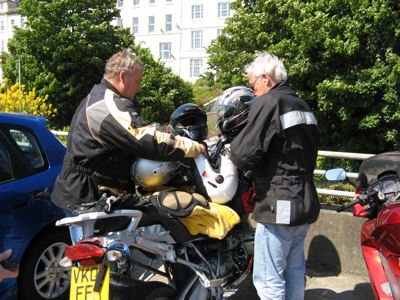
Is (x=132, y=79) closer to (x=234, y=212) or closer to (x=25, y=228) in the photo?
(x=234, y=212)

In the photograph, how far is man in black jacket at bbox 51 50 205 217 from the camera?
2389 millimetres

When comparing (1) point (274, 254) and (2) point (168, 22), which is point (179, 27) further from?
(1) point (274, 254)

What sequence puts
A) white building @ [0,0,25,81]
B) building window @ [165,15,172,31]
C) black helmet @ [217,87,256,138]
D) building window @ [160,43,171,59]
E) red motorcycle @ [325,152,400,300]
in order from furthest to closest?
white building @ [0,0,25,81], building window @ [160,43,171,59], building window @ [165,15,172,31], black helmet @ [217,87,256,138], red motorcycle @ [325,152,400,300]

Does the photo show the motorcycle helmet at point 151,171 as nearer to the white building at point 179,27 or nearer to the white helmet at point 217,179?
the white helmet at point 217,179

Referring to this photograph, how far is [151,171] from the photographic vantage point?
2.55m

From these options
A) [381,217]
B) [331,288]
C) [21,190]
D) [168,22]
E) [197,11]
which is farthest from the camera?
[168,22]

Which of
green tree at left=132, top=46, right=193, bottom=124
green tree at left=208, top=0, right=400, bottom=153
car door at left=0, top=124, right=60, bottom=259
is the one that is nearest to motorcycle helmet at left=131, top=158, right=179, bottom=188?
car door at left=0, top=124, right=60, bottom=259

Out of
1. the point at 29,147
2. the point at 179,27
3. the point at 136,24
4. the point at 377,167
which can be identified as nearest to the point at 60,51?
the point at 29,147

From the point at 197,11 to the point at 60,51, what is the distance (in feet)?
74.3

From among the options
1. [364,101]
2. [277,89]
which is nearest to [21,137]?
[277,89]

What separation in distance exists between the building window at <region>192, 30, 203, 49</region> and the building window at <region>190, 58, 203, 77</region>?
157 cm

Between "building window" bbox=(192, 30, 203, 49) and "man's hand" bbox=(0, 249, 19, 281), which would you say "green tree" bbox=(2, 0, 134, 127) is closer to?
"building window" bbox=(192, 30, 203, 49)

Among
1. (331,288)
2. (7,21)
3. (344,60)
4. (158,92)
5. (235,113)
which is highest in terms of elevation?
(7,21)

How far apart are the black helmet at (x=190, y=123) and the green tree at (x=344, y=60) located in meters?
8.65
